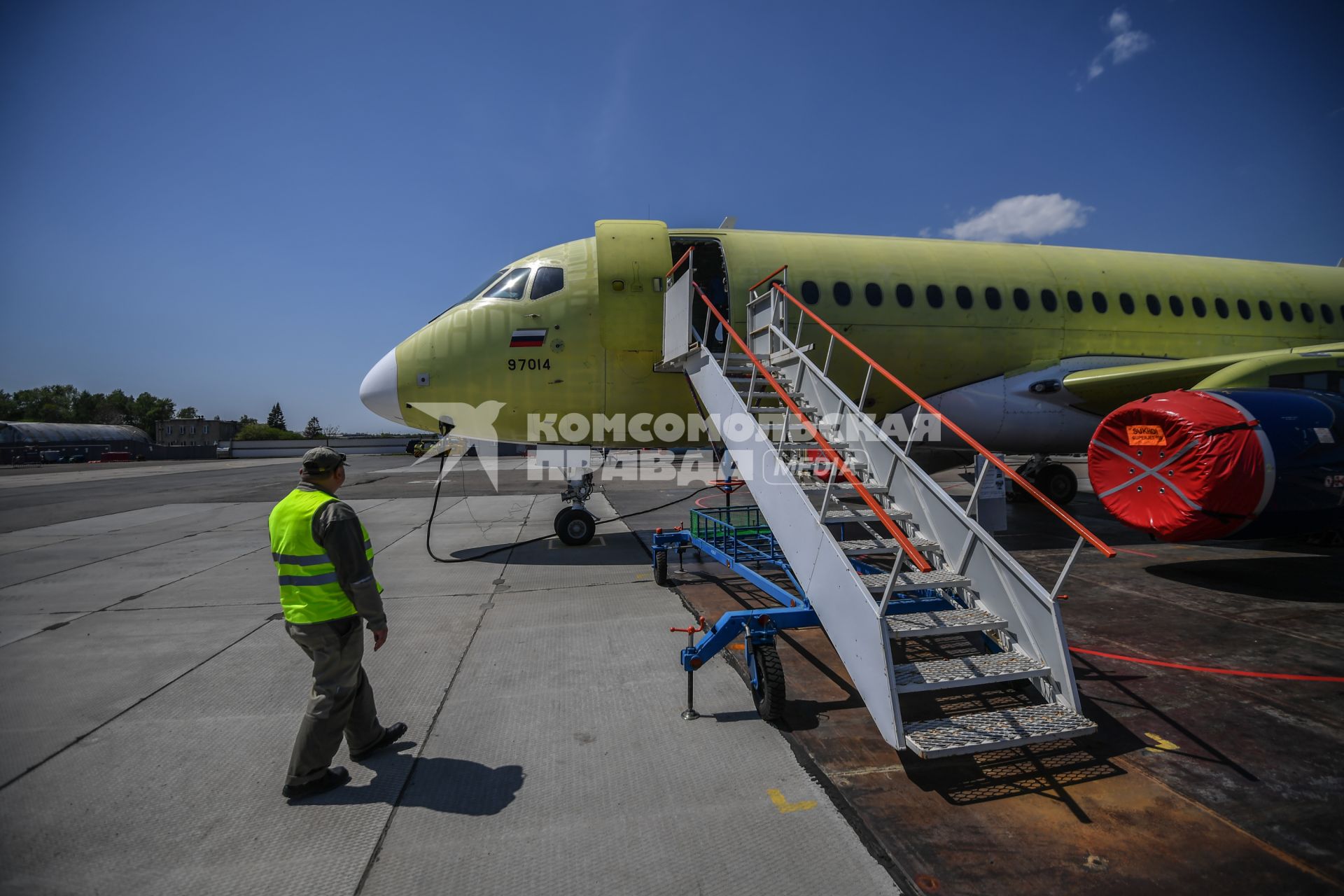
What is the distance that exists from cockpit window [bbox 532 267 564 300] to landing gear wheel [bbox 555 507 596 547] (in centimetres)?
→ 338

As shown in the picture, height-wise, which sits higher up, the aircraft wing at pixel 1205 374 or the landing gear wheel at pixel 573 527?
the aircraft wing at pixel 1205 374

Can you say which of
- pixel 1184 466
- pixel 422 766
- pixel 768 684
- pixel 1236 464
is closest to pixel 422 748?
pixel 422 766

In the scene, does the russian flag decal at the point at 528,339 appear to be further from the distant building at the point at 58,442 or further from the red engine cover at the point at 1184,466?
the distant building at the point at 58,442

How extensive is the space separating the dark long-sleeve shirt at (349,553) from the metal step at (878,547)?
3.04 m

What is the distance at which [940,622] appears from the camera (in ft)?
12.6

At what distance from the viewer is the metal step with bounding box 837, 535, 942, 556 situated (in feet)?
14.4

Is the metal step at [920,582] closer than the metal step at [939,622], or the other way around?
the metal step at [939,622]

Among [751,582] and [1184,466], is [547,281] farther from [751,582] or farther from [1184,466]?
[1184,466]

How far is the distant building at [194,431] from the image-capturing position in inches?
4328

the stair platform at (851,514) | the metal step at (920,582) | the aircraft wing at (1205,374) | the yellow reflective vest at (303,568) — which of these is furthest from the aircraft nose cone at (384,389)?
the aircraft wing at (1205,374)

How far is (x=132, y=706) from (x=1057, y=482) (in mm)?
15665

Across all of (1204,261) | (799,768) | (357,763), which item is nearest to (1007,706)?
(799,768)

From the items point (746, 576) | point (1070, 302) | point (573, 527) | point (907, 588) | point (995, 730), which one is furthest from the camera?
point (1070, 302)

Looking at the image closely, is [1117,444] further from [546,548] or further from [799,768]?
[546,548]
